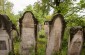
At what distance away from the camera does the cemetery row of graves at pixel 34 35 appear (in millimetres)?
11055

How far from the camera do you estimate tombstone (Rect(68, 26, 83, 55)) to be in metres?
11.1

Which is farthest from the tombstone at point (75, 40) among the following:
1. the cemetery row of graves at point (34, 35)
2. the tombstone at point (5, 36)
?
the tombstone at point (5, 36)

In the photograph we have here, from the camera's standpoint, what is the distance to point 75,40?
443 inches

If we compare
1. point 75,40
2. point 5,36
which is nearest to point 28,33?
point 5,36

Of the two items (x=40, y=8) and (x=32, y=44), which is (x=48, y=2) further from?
(x=32, y=44)

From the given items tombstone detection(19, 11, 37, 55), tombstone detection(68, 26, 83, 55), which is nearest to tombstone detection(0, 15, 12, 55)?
tombstone detection(19, 11, 37, 55)

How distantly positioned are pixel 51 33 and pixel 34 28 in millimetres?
795

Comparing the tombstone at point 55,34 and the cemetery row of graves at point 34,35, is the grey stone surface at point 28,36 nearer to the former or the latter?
the cemetery row of graves at point 34,35

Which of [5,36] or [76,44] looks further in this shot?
[76,44]

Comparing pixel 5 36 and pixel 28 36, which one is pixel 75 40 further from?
pixel 5 36

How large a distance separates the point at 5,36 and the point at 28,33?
41.1 inches

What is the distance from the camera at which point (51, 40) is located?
11.3 meters

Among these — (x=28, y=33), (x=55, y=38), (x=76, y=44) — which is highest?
(x=28, y=33)

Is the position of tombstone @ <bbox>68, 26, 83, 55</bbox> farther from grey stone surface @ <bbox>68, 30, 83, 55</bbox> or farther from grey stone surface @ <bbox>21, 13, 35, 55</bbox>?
grey stone surface @ <bbox>21, 13, 35, 55</bbox>
